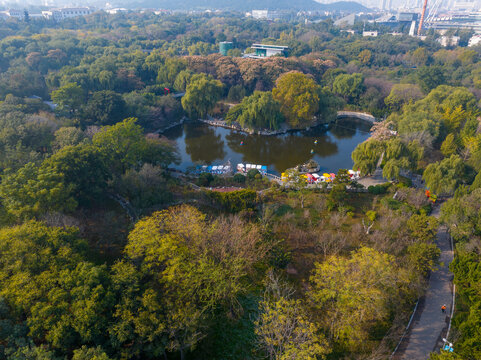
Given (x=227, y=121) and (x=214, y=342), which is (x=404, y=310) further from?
(x=227, y=121)

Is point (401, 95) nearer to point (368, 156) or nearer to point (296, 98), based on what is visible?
point (296, 98)

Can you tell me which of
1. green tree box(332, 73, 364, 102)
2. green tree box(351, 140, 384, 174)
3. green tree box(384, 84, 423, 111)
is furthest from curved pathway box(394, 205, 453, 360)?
green tree box(332, 73, 364, 102)

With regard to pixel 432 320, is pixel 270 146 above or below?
above

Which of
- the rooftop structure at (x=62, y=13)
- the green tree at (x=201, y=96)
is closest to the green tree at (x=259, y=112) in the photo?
the green tree at (x=201, y=96)

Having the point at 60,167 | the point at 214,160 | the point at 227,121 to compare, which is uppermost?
the point at 60,167

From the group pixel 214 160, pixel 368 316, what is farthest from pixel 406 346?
pixel 214 160

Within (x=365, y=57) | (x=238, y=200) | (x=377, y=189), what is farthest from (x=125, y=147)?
(x=365, y=57)

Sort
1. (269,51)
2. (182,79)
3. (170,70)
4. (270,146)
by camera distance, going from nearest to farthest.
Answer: (270,146)
(182,79)
(170,70)
(269,51)

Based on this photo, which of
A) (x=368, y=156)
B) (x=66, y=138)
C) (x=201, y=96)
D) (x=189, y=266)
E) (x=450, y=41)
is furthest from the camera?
(x=450, y=41)
